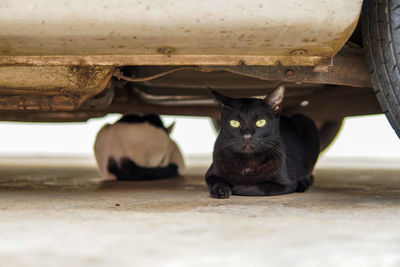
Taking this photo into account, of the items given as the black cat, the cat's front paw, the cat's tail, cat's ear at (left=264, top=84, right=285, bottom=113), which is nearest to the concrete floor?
the cat's front paw

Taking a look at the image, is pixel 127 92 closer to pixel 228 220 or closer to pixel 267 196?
pixel 267 196

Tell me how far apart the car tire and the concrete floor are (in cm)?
42

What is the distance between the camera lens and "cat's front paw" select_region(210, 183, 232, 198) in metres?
2.17

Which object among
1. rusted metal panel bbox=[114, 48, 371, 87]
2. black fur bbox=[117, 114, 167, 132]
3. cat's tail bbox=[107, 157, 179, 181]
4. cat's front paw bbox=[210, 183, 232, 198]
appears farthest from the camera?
black fur bbox=[117, 114, 167, 132]

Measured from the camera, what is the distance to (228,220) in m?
1.50

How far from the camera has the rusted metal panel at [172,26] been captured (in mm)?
1541

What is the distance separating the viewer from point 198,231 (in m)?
1.32

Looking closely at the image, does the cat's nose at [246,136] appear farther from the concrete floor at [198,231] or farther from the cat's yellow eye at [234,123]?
the concrete floor at [198,231]

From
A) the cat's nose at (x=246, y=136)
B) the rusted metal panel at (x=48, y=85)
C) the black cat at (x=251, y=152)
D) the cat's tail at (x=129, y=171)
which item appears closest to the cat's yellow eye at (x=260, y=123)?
the black cat at (x=251, y=152)

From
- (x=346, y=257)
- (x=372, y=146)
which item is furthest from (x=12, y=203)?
(x=372, y=146)

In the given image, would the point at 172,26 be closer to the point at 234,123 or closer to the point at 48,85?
the point at 48,85

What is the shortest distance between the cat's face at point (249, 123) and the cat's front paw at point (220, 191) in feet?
0.64

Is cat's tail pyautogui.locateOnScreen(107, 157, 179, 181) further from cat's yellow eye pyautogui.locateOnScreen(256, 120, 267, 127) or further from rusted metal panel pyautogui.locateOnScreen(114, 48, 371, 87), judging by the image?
rusted metal panel pyautogui.locateOnScreen(114, 48, 371, 87)

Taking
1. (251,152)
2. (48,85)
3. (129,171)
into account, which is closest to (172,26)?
(48,85)
